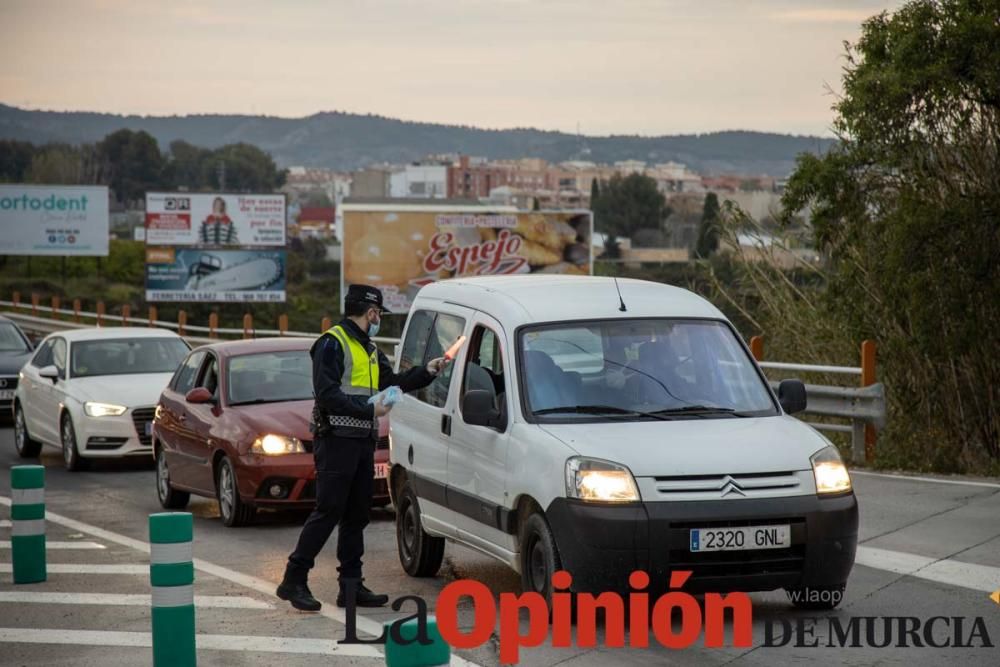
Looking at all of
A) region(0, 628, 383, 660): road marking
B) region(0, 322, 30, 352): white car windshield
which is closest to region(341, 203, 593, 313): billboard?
region(0, 322, 30, 352): white car windshield

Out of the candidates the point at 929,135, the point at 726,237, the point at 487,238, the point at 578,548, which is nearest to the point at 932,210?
the point at 929,135

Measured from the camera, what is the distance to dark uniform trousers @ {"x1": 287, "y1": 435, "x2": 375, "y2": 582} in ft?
29.8

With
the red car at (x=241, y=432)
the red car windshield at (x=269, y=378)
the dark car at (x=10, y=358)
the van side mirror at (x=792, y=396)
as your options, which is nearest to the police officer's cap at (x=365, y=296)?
the van side mirror at (x=792, y=396)

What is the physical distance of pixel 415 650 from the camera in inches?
225

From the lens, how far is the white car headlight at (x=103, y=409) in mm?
17859

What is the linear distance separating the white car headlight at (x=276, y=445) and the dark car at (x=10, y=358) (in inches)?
471

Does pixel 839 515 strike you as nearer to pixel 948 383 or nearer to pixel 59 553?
pixel 59 553

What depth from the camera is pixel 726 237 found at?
21453 mm

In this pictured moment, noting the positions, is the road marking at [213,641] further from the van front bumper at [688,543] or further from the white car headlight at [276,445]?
the white car headlight at [276,445]

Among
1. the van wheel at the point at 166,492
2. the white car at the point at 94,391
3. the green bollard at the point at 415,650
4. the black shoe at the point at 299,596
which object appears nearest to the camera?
the green bollard at the point at 415,650

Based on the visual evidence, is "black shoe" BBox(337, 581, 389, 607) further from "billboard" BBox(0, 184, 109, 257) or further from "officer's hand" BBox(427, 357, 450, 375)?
"billboard" BBox(0, 184, 109, 257)

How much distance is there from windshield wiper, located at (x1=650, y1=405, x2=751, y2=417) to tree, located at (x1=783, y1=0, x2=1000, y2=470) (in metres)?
7.47

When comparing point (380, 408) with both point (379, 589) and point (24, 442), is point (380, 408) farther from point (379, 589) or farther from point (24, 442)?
point (24, 442)

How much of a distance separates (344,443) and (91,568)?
311 centimetres
